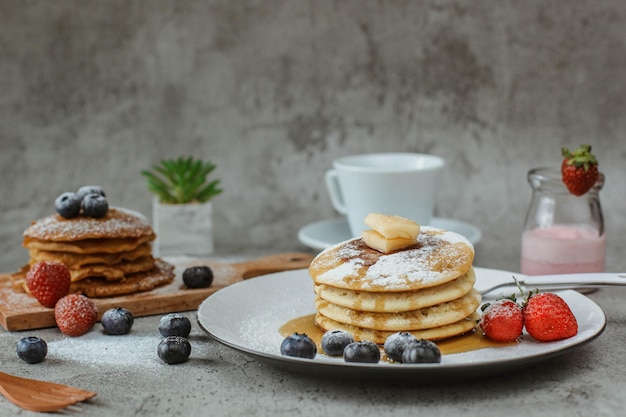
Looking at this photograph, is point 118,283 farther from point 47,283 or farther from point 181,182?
point 181,182

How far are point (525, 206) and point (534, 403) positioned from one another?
186 cm

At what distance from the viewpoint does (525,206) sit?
3.25 meters

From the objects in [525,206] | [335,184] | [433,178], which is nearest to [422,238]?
[433,178]

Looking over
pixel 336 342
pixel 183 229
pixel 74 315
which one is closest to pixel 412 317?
pixel 336 342

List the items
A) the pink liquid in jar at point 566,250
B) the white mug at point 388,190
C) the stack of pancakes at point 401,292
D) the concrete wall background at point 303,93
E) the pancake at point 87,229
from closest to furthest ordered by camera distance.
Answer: the stack of pancakes at point 401,292 → the pancake at point 87,229 → the pink liquid in jar at point 566,250 → the white mug at point 388,190 → the concrete wall background at point 303,93

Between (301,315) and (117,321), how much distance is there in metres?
0.41

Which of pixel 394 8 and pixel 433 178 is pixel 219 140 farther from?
pixel 433 178

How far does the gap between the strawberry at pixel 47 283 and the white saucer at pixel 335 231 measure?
2.59 ft

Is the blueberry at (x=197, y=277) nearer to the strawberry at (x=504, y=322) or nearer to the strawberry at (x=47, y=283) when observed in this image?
the strawberry at (x=47, y=283)

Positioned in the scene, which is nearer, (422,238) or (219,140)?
(422,238)

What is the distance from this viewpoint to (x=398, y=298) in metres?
1.67

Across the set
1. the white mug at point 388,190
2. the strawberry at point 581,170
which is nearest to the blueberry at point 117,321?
the white mug at point 388,190

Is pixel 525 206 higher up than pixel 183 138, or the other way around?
pixel 183 138

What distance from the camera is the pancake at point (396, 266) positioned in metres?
1.65
